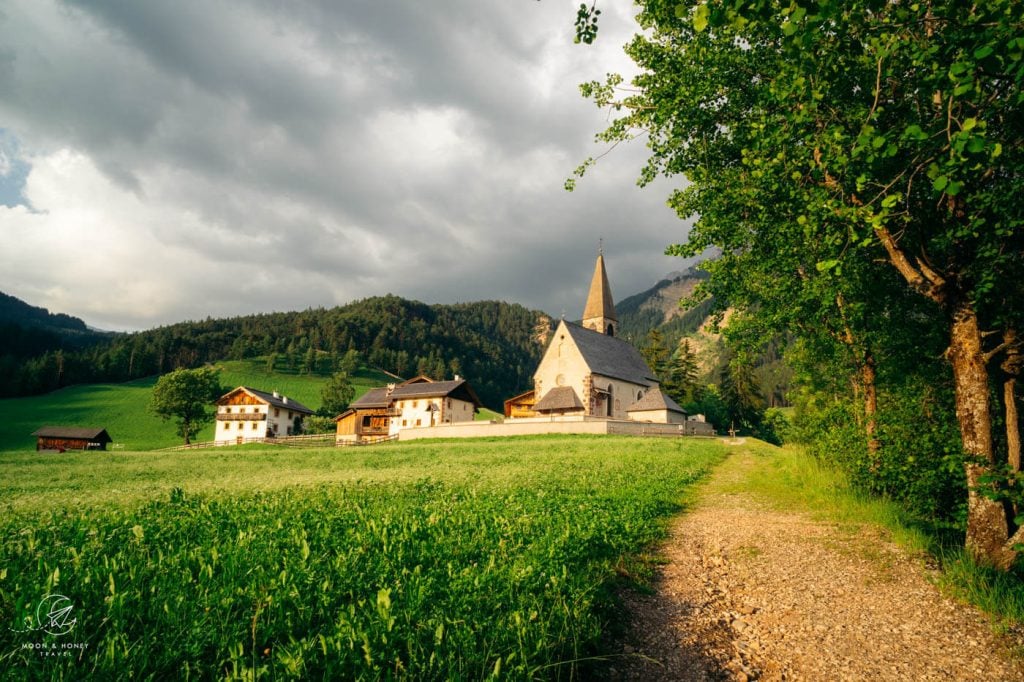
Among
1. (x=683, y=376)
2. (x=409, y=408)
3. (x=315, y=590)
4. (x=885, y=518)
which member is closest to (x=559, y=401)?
(x=409, y=408)

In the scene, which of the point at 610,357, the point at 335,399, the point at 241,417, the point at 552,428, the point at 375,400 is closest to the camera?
the point at 552,428

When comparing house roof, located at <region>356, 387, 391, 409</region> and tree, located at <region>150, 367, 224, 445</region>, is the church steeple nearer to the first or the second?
house roof, located at <region>356, 387, 391, 409</region>

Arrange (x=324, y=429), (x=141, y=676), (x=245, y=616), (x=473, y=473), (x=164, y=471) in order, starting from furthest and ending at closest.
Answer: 1. (x=324, y=429)
2. (x=164, y=471)
3. (x=473, y=473)
4. (x=245, y=616)
5. (x=141, y=676)

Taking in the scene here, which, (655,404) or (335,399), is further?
(335,399)

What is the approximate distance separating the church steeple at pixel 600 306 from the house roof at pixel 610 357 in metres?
4.52

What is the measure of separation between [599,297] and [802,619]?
67.6m

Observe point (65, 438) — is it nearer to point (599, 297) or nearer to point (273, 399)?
point (273, 399)

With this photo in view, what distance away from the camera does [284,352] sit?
Answer: 14950 centimetres

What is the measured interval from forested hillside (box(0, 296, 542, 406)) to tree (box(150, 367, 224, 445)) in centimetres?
5431

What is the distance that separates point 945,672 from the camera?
4652 mm

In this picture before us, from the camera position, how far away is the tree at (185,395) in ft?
223

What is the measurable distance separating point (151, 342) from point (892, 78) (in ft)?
545

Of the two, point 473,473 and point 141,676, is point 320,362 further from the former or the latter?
point 141,676

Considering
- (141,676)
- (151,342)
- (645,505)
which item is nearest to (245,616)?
(141,676)
